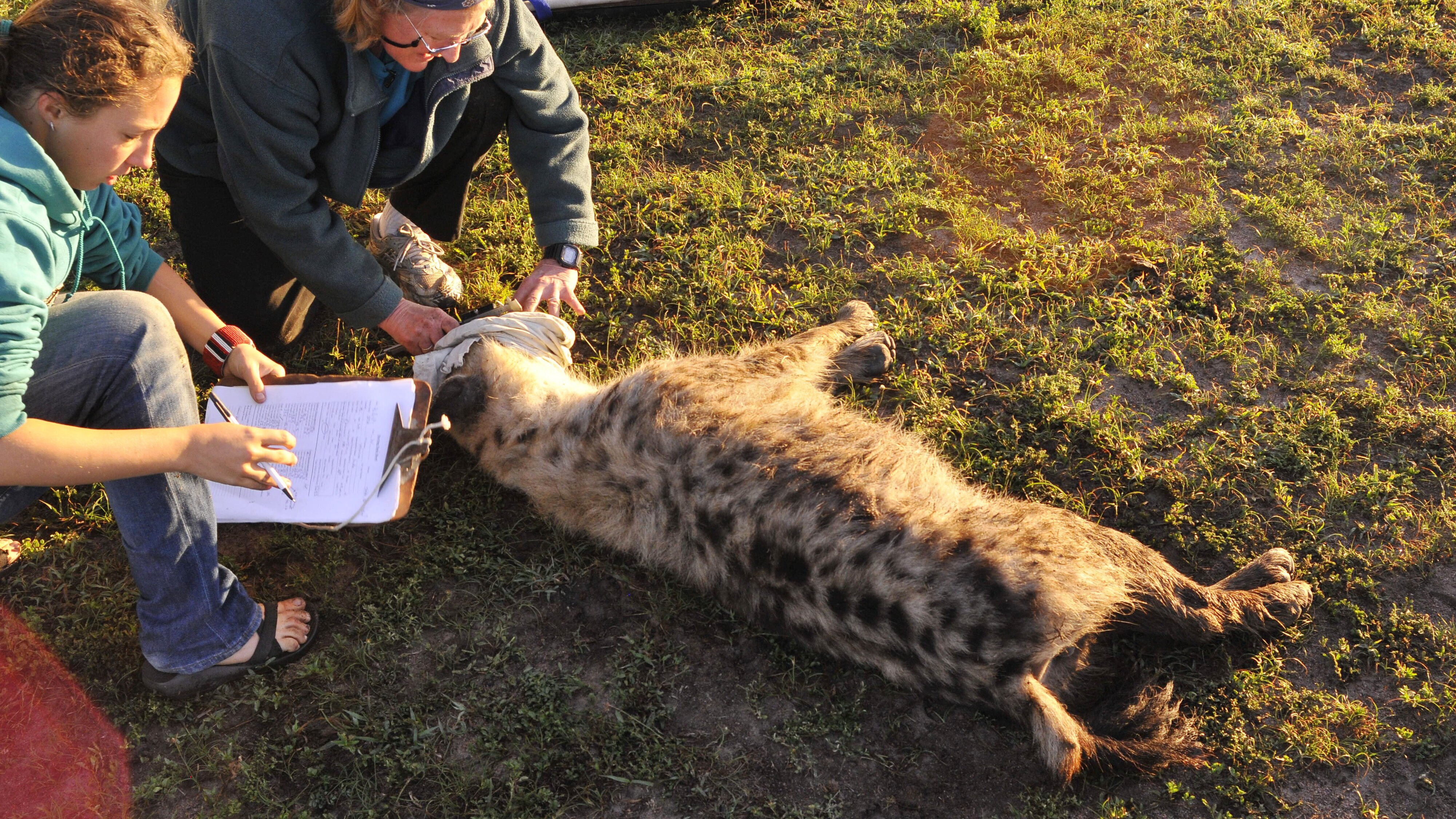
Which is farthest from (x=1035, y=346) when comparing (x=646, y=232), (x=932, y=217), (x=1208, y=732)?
(x=646, y=232)

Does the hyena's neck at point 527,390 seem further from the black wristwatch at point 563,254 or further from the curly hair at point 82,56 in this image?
the curly hair at point 82,56

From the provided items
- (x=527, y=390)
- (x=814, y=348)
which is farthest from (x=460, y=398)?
(x=814, y=348)

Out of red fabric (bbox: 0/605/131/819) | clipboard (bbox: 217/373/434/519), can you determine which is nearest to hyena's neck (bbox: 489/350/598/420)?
clipboard (bbox: 217/373/434/519)

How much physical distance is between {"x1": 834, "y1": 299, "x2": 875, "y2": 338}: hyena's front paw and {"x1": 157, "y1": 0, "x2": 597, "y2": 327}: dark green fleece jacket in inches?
43.7

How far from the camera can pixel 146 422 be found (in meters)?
2.50

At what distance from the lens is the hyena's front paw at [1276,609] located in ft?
9.20

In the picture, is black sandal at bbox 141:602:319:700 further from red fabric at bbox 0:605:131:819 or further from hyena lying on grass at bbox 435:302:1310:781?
hyena lying on grass at bbox 435:302:1310:781

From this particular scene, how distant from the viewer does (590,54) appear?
5.25m

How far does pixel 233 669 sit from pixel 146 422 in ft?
2.80

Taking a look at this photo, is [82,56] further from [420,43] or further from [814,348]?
[814,348]

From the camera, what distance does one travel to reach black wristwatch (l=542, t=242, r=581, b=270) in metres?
3.64

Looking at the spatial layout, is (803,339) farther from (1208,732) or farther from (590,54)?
(590,54)

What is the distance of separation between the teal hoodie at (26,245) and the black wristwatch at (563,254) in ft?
5.18

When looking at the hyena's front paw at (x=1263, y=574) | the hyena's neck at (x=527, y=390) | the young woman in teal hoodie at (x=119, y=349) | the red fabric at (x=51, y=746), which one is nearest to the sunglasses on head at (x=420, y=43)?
the young woman in teal hoodie at (x=119, y=349)
